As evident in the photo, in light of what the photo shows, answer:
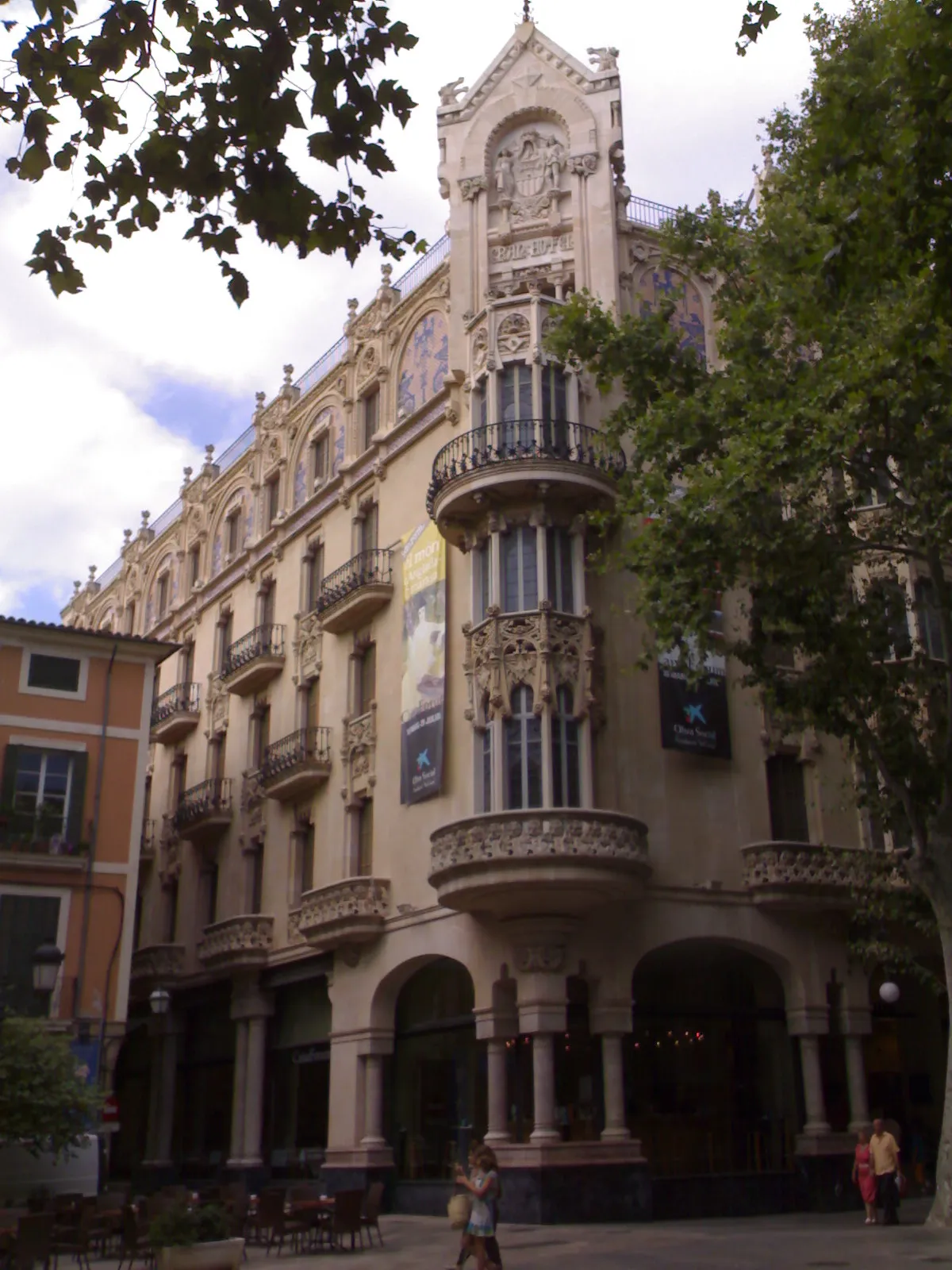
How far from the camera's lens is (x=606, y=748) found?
2586 centimetres

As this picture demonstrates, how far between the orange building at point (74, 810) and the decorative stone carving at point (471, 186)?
41.5ft

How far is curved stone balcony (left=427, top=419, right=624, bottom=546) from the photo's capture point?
25969 millimetres

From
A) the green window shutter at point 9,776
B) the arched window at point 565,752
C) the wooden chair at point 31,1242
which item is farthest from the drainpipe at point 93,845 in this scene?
the wooden chair at point 31,1242

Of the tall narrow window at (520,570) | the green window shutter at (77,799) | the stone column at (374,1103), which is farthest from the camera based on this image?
the green window shutter at (77,799)

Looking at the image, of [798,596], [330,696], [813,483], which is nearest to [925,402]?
[813,483]

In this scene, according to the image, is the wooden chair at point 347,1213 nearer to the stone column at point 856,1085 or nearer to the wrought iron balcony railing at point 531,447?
the stone column at point 856,1085

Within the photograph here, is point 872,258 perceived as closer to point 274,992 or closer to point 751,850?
point 751,850

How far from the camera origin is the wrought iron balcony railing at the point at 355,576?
31.3 metres

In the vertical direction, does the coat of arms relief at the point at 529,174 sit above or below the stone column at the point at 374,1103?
above

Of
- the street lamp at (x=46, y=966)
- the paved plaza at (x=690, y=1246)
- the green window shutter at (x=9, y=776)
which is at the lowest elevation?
the paved plaza at (x=690, y=1246)

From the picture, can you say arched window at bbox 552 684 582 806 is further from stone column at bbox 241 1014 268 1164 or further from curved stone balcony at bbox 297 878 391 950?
stone column at bbox 241 1014 268 1164

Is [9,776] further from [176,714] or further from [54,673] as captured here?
[176,714]

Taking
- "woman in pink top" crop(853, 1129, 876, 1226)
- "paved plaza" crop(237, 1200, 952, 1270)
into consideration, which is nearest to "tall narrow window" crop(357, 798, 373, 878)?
"paved plaza" crop(237, 1200, 952, 1270)

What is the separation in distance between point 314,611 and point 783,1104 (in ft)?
54.6
